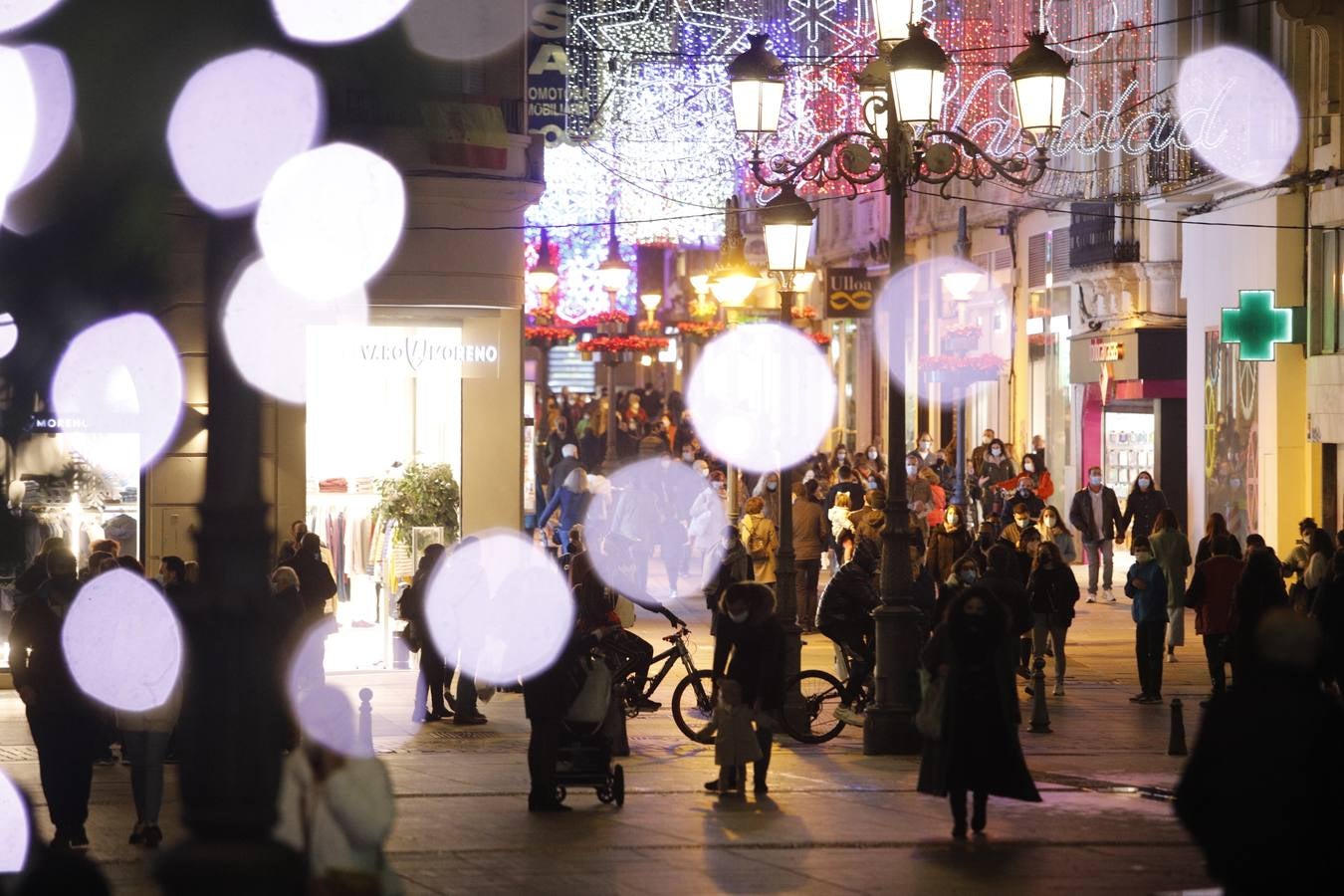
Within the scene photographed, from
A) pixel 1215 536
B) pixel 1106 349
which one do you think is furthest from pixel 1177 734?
pixel 1106 349

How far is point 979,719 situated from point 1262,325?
19.4m

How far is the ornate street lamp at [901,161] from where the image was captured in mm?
15297

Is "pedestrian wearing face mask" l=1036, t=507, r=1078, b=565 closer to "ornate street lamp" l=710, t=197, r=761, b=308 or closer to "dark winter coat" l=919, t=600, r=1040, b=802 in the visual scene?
"ornate street lamp" l=710, t=197, r=761, b=308

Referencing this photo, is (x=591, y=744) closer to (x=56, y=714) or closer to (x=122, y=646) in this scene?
(x=122, y=646)

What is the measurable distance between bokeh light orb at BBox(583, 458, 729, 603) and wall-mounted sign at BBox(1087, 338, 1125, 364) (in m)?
7.79

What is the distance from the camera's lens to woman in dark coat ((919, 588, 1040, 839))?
40.4 feet

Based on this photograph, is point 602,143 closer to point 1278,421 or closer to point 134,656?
point 1278,421


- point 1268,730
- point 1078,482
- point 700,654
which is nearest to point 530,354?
point 1078,482

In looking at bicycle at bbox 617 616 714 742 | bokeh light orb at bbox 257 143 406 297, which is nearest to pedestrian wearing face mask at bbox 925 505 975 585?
bicycle at bbox 617 616 714 742

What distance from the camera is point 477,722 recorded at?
18938mm

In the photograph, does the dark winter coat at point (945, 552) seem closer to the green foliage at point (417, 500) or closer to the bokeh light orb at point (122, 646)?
the green foliage at point (417, 500)

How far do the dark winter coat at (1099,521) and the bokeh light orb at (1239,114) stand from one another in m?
4.98

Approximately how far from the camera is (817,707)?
693 inches

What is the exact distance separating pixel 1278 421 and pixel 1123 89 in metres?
7.83
